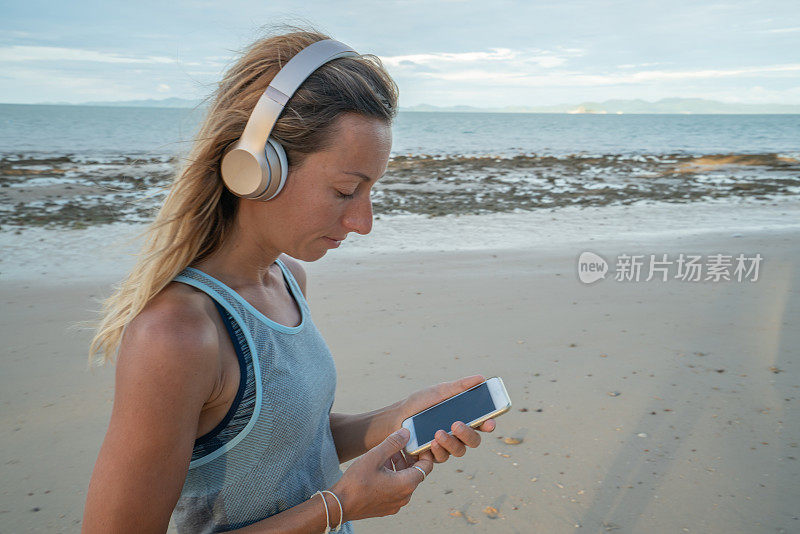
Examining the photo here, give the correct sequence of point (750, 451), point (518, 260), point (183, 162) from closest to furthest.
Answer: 1. point (183, 162)
2. point (750, 451)
3. point (518, 260)

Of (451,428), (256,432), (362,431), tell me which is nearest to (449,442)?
(451,428)

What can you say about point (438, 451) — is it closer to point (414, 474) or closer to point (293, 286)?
point (414, 474)

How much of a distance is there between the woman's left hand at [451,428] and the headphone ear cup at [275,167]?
613 millimetres

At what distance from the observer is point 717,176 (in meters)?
16.3

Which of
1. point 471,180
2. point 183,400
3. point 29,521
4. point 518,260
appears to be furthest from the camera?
point 471,180

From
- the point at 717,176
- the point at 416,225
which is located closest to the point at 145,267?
the point at 416,225

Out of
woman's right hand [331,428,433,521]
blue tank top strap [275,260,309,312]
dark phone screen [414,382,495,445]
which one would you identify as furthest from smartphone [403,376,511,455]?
blue tank top strap [275,260,309,312]

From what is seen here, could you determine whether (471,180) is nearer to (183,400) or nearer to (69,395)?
(69,395)

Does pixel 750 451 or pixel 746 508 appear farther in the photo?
pixel 750 451

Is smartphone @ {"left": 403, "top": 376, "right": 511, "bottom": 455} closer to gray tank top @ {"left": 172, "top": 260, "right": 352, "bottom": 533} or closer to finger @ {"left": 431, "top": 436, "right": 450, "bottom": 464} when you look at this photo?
finger @ {"left": 431, "top": 436, "right": 450, "bottom": 464}

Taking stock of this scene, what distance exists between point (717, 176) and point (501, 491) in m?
15.7

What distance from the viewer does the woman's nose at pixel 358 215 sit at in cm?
128

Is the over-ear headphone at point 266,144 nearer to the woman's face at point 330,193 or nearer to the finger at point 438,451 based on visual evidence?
the woman's face at point 330,193

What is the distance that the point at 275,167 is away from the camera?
1.16 m
